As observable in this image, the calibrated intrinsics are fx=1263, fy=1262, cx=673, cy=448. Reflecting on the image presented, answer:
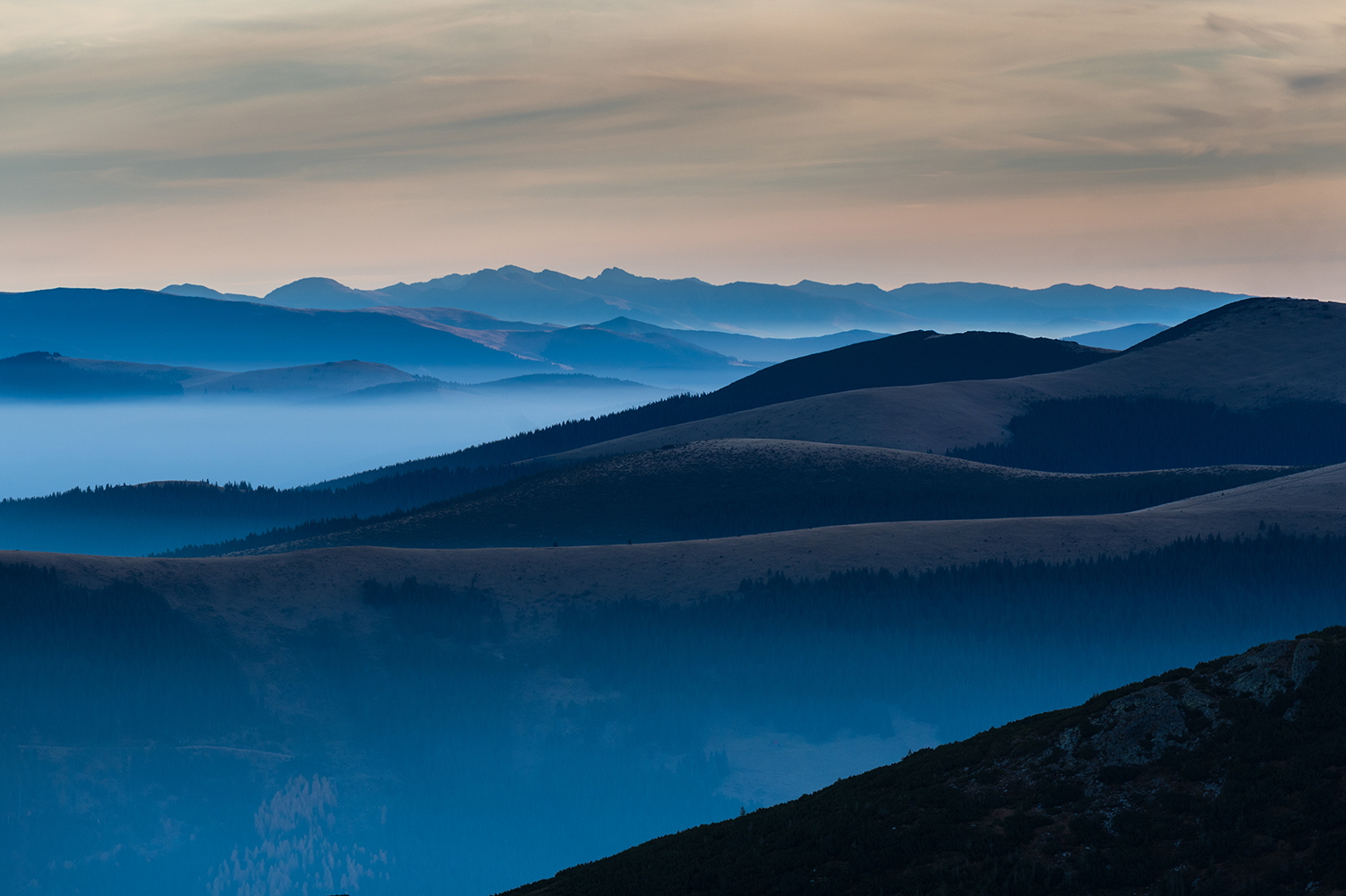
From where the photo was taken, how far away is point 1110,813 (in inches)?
1725

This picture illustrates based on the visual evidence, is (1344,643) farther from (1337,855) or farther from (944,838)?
(944,838)

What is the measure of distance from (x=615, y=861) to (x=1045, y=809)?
64.6 ft

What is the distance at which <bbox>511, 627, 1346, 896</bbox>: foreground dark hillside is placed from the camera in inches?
1587

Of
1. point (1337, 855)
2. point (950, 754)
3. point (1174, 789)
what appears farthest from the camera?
point (950, 754)

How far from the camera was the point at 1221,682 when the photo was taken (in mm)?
47875

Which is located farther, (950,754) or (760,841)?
(950,754)

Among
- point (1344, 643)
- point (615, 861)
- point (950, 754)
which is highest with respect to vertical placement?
point (1344, 643)

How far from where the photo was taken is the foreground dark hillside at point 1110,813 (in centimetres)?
4031

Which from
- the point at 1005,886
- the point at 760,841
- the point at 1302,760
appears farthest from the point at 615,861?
the point at 1302,760

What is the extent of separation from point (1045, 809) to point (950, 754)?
8051 mm

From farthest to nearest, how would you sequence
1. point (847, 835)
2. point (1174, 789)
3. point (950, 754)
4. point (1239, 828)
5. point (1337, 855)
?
1. point (950, 754)
2. point (847, 835)
3. point (1174, 789)
4. point (1239, 828)
5. point (1337, 855)

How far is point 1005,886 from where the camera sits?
134 ft

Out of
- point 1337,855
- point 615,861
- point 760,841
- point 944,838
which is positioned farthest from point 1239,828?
point 615,861

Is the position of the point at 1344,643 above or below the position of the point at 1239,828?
above
